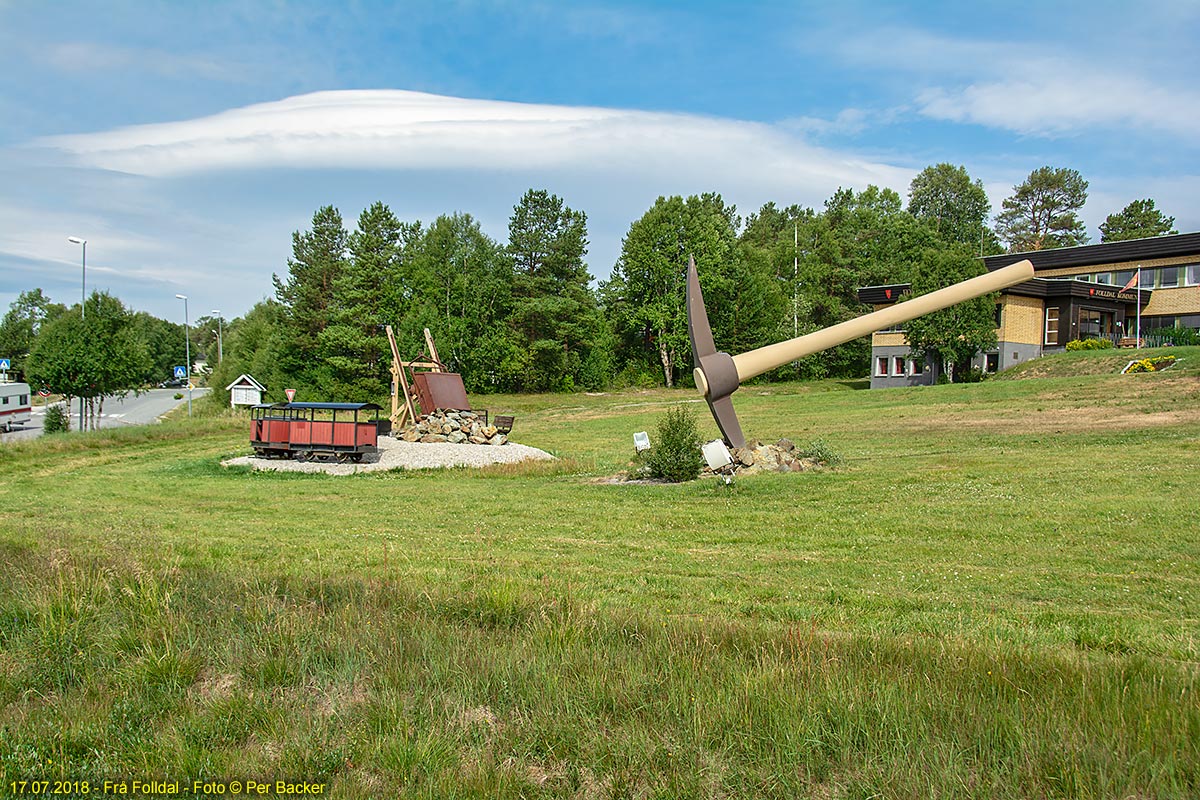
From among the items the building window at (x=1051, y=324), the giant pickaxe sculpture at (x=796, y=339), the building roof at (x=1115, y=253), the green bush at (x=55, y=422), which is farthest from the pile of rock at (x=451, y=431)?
the building roof at (x=1115, y=253)

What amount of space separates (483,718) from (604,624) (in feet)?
5.34

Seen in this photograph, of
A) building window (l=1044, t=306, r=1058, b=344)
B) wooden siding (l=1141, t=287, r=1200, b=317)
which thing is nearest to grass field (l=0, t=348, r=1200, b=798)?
building window (l=1044, t=306, r=1058, b=344)

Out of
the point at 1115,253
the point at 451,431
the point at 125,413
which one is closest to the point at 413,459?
the point at 451,431

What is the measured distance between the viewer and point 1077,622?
7453mm

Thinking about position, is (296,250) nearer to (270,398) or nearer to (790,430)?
(270,398)

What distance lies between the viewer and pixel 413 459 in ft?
90.6

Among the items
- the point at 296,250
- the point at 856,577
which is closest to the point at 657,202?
the point at 296,250

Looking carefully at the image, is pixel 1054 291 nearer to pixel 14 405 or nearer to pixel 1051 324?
pixel 1051 324

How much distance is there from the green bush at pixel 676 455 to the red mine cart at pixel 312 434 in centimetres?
1125

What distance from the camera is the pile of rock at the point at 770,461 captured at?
19.7 m

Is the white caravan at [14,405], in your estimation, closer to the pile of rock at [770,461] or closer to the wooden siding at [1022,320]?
the pile of rock at [770,461]

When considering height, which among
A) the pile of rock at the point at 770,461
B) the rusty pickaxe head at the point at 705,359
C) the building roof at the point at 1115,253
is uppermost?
the building roof at the point at 1115,253

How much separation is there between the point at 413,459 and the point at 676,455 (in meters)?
11.3

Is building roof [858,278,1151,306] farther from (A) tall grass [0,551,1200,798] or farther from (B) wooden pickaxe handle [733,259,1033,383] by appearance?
(A) tall grass [0,551,1200,798]
